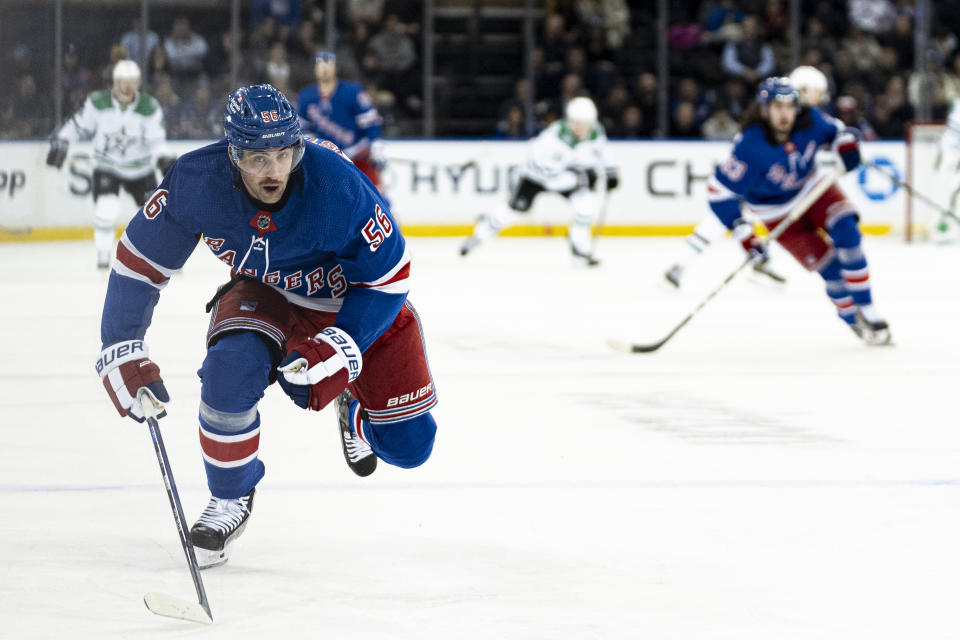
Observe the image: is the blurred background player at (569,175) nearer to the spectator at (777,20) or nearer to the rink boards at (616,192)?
the rink boards at (616,192)

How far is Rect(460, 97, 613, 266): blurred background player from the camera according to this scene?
1034cm

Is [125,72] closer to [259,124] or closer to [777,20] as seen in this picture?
[777,20]

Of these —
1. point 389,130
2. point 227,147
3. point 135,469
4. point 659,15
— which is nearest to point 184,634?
point 227,147

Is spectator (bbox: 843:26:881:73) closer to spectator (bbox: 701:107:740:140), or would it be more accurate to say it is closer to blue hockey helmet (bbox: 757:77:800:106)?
spectator (bbox: 701:107:740:140)

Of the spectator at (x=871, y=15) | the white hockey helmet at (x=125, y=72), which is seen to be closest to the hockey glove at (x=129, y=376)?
the white hockey helmet at (x=125, y=72)

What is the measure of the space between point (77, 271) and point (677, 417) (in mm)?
5888

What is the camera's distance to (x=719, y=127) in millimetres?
13234

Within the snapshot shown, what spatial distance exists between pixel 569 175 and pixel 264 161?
7741 millimetres

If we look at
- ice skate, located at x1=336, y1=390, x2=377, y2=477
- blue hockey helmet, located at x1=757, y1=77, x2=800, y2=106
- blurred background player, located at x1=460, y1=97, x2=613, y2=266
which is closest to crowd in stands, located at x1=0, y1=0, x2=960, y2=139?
blurred background player, located at x1=460, y1=97, x2=613, y2=266

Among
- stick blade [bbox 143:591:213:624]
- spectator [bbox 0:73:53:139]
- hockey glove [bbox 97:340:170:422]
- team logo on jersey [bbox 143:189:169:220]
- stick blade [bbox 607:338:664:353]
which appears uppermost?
team logo on jersey [bbox 143:189:169:220]

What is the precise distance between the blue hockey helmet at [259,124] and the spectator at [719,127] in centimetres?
1069

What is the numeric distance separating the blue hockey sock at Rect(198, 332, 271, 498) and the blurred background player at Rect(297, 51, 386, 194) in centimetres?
748

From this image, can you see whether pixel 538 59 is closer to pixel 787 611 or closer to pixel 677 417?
pixel 677 417

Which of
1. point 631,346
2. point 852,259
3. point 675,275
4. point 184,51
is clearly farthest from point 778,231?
point 184,51
